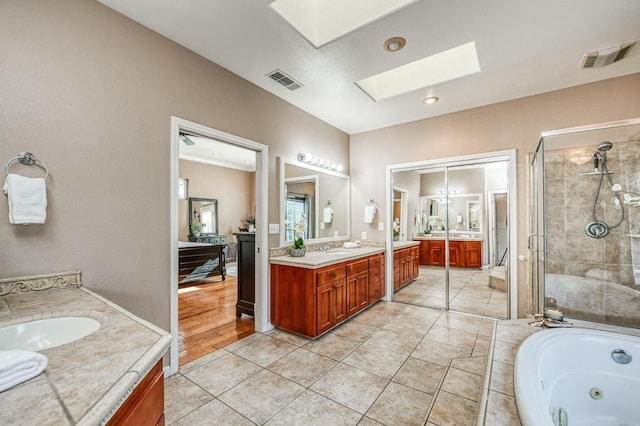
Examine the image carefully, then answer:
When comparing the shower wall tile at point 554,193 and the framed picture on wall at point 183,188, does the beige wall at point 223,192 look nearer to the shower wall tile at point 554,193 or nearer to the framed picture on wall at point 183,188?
the framed picture on wall at point 183,188

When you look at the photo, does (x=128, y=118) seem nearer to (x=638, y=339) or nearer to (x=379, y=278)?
(x=379, y=278)

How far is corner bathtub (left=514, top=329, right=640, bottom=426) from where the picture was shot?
5.60 ft

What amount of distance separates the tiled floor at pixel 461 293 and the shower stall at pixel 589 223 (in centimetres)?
63

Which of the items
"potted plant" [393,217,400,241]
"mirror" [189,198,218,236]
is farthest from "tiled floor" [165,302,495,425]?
"mirror" [189,198,218,236]

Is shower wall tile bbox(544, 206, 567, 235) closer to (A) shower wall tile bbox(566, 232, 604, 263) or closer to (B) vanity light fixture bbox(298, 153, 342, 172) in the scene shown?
(A) shower wall tile bbox(566, 232, 604, 263)

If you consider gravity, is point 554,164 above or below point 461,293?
above

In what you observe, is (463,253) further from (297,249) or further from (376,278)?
(297,249)

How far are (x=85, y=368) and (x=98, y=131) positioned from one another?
179cm

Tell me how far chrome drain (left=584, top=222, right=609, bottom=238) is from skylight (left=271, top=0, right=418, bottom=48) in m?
2.94

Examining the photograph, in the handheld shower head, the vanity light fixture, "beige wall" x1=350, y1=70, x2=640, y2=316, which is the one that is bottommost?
the handheld shower head

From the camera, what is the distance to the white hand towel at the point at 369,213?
452 centimetres

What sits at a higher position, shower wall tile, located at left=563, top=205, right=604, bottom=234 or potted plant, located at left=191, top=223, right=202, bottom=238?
shower wall tile, located at left=563, top=205, right=604, bottom=234

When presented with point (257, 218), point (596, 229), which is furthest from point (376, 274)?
point (596, 229)

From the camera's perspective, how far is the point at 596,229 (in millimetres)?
2865
